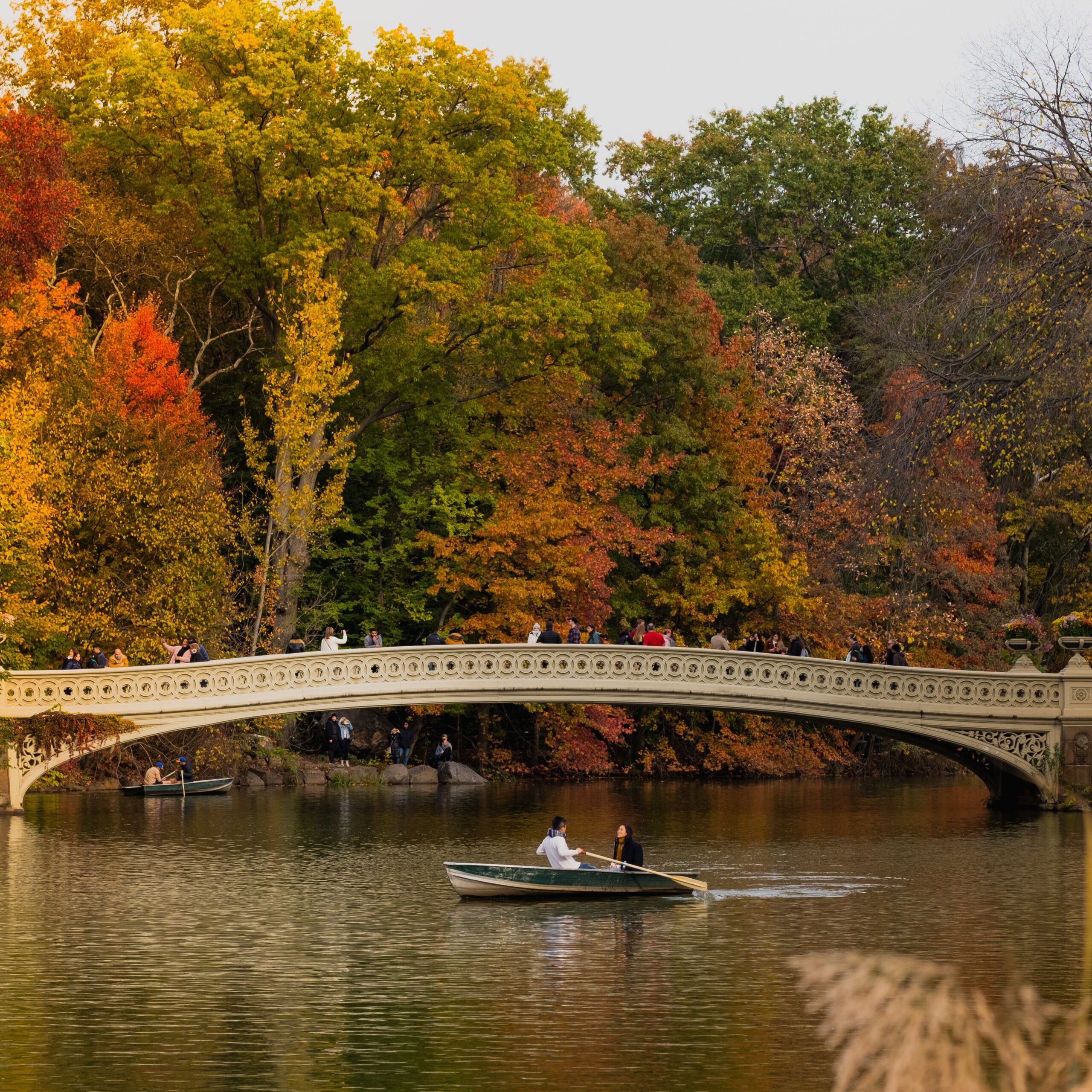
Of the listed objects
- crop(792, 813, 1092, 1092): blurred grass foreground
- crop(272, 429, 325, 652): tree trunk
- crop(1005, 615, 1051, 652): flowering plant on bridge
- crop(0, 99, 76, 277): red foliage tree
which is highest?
crop(0, 99, 76, 277): red foliage tree

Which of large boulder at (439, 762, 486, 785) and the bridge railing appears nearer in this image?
the bridge railing

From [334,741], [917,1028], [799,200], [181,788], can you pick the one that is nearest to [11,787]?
[181,788]

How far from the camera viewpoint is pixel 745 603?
1956 inches

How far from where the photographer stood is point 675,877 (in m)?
23.2

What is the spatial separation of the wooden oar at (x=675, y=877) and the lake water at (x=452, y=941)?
32 centimetres

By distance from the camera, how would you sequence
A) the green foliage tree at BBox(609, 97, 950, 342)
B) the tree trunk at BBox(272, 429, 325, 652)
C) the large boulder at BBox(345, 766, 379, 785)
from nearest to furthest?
the tree trunk at BBox(272, 429, 325, 652) < the large boulder at BBox(345, 766, 379, 785) < the green foliage tree at BBox(609, 97, 950, 342)

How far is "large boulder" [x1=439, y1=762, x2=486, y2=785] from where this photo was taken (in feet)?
151

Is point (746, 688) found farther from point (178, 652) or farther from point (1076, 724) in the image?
point (178, 652)

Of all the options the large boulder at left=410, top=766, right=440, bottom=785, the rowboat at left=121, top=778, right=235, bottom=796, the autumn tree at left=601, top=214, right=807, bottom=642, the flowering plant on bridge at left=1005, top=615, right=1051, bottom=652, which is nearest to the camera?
the flowering plant on bridge at left=1005, top=615, right=1051, bottom=652

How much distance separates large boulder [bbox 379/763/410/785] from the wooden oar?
876 inches

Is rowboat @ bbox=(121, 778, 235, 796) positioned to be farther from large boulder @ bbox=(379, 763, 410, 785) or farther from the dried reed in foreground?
the dried reed in foreground

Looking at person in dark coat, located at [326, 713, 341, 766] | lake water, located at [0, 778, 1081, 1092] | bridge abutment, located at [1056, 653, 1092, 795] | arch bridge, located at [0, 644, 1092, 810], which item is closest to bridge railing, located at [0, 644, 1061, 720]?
arch bridge, located at [0, 644, 1092, 810]

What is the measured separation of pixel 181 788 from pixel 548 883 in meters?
18.8

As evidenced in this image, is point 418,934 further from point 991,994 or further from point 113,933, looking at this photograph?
point 991,994
